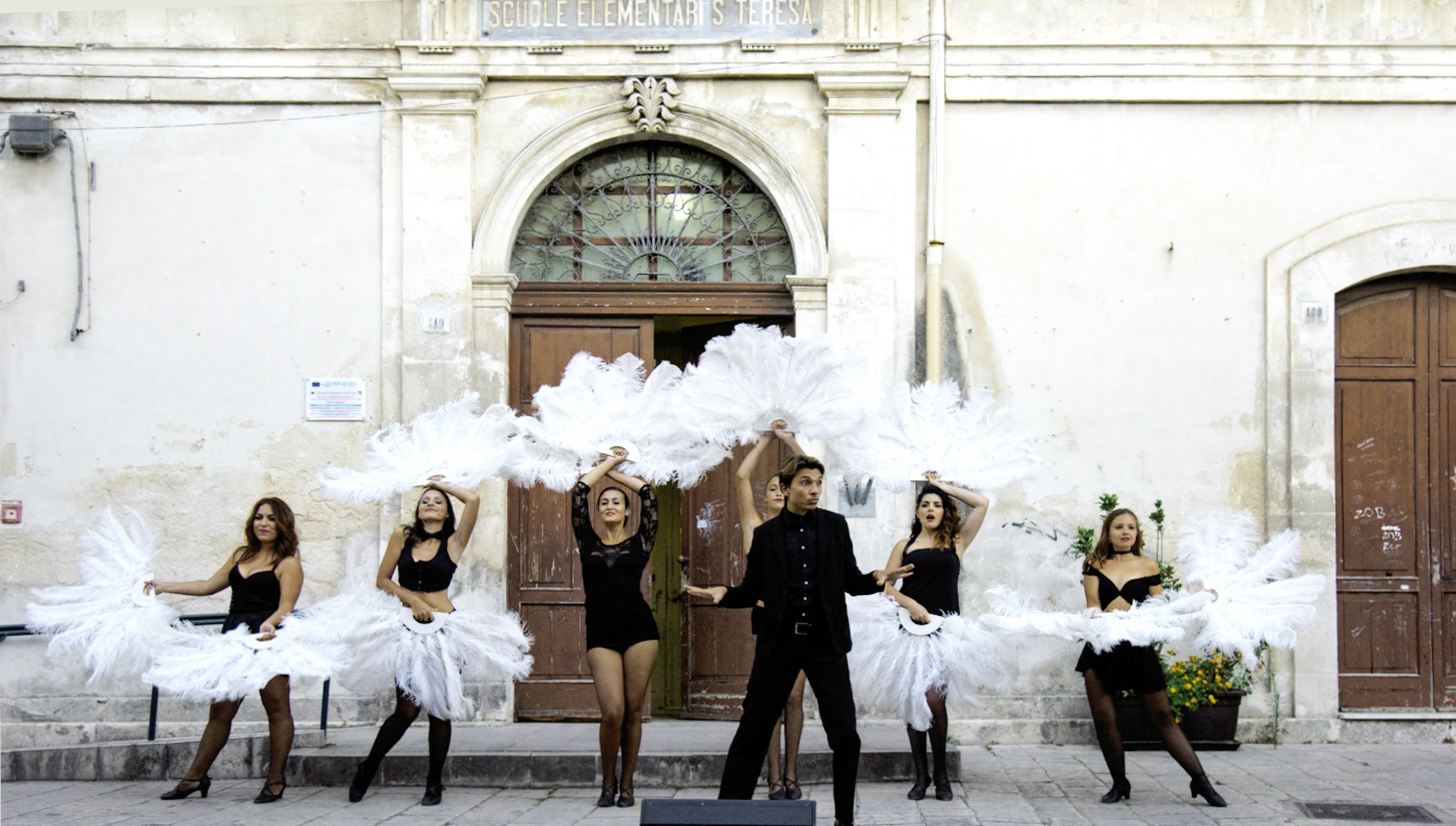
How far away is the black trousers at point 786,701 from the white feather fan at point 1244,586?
89.3 inches

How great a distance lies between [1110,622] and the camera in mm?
6938

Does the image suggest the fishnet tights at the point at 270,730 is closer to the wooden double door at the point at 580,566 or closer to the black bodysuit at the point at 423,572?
the black bodysuit at the point at 423,572

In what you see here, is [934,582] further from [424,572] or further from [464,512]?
[424,572]

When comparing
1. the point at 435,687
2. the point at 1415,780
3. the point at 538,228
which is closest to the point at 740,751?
the point at 435,687

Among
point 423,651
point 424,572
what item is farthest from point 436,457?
point 423,651

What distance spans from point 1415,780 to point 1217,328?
3197 mm

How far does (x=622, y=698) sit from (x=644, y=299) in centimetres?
364

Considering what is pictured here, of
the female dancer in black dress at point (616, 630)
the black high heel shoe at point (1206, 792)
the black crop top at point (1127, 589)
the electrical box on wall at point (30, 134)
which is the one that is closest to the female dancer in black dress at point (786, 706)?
the female dancer in black dress at point (616, 630)

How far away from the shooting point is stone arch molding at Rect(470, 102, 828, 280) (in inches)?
377

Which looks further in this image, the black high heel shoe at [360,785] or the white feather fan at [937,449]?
the white feather fan at [937,449]

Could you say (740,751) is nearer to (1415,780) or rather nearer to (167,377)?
(1415,780)

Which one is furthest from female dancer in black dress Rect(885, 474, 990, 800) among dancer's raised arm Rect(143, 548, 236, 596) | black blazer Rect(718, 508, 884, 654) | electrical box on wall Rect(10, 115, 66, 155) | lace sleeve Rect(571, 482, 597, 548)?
electrical box on wall Rect(10, 115, 66, 155)

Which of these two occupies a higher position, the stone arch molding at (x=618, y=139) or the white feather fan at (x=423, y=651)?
the stone arch molding at (x=618, y=139)

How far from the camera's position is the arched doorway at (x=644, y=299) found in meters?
9.66
